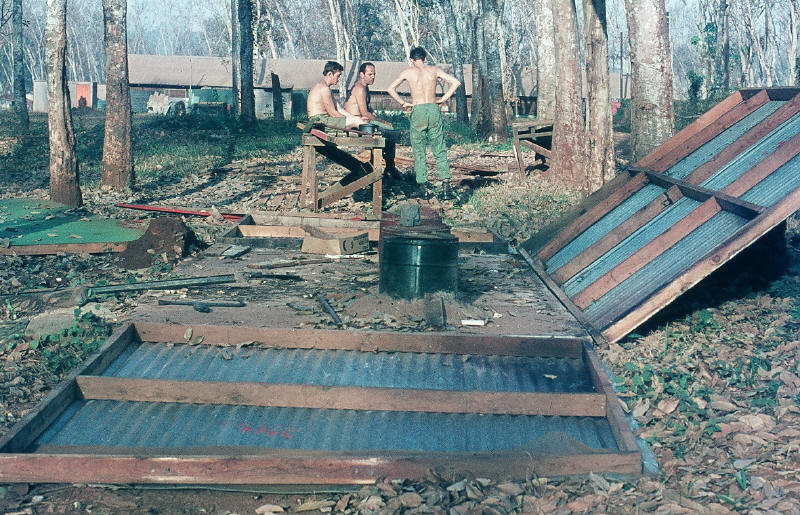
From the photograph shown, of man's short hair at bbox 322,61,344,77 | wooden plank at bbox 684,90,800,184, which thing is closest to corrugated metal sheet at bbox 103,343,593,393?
wooden plank at bbox 684,90,800,184

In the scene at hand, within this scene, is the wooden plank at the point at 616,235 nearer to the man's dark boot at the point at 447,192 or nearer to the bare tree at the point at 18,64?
the man's dark boot at the point at 447,192

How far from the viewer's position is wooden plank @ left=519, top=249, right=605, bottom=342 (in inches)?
225

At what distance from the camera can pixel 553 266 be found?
7805mm

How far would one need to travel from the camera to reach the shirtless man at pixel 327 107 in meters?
11.5

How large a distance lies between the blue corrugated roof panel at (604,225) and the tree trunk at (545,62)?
1228 centimetres

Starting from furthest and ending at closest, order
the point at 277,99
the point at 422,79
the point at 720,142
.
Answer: the point at 277,99
the point at 422,79
the point at 720,142

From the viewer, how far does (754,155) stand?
6.81 meters

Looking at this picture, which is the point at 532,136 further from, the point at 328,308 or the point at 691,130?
the point at 328,308

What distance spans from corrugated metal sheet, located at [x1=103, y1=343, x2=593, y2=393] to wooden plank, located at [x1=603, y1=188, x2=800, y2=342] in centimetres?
49

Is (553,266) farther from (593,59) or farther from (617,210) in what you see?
(593,59)

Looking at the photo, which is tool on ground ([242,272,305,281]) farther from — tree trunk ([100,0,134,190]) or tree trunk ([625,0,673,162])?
tree trunk ([100,0,134,190])

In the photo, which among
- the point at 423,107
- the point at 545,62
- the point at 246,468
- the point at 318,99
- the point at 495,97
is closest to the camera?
the point at 246,468

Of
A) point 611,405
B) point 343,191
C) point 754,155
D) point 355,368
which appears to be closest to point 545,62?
point 343,191

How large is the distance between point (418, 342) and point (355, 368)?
20.5 inches
